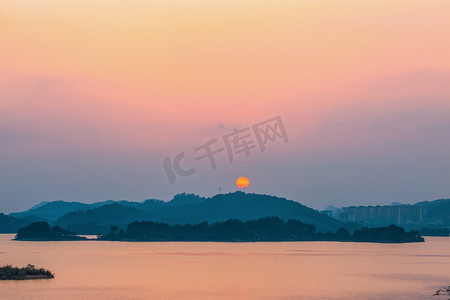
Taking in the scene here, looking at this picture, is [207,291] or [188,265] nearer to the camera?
[207,291]

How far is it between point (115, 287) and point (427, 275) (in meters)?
75.5

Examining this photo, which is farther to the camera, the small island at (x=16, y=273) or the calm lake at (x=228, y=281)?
the small island at (x=16, y=273)

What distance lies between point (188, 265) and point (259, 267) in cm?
1804

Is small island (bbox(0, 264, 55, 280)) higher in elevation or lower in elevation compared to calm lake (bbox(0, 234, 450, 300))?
higher

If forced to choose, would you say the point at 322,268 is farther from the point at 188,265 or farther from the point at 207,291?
the point at 207,291

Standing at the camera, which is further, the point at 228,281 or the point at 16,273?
the point at 228,281

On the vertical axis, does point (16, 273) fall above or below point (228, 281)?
above

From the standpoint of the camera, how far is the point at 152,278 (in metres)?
146

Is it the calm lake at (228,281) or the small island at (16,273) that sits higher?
the small island at (16,273)

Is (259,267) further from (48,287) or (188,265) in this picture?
(48,287)

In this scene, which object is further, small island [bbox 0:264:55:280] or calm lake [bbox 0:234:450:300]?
small island [bbox 0:264:55:280]

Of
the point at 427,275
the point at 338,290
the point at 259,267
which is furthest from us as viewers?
the point at 259,267

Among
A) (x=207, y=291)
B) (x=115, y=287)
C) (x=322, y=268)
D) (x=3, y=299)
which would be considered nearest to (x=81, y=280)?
(x=115, y=287)

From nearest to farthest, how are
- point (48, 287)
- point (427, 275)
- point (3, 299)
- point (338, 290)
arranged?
point (3, 299), point (48, 287), point (338, 290), point (427, 275)
